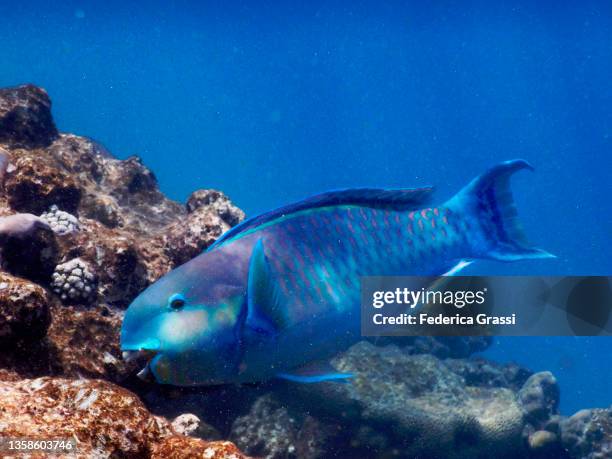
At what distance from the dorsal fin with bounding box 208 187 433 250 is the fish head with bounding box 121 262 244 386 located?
0.45 m

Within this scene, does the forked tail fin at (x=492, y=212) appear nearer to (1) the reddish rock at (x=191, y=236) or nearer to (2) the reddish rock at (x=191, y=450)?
(2) the reddish rock at (x=191, y=450)

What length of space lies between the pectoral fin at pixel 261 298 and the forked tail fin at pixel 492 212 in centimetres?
164

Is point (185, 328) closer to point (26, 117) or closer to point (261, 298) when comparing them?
point (261, 298)

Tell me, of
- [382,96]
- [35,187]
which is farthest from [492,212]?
[382,96]

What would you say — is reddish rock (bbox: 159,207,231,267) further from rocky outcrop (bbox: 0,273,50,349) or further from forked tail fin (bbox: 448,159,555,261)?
forked tail fin (bbox: 448,159,555,261)

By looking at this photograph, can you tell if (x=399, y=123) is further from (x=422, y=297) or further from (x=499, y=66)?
(x=422, y=297)

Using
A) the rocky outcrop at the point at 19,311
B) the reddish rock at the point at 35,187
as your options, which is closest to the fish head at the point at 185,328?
the rocky outcrop at the point at 19,311

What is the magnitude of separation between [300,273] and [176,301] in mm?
857

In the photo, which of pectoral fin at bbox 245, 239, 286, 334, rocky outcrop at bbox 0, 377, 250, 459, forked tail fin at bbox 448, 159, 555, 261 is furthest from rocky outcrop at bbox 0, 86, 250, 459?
forked tail fin at bbox 448, 159, 555, 261

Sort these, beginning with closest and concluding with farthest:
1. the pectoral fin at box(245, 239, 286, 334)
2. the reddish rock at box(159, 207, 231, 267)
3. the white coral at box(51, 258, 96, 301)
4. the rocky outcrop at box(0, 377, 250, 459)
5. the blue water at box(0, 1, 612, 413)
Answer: the rocky outcrop at box(0, 377, 250, 459)
the pectoral fin at box(245, 239, 286, 334)
the white coral at box(51, 258, 96, 301)
the reddish rock at box(159, 207, 231, 267)
the blue water at box(0, 1, 612, 413)

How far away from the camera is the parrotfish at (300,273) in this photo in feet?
8.28

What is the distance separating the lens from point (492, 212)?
11.9 ft

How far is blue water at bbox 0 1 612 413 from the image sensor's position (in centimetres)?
3975

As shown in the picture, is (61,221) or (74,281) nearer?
(74,281)
